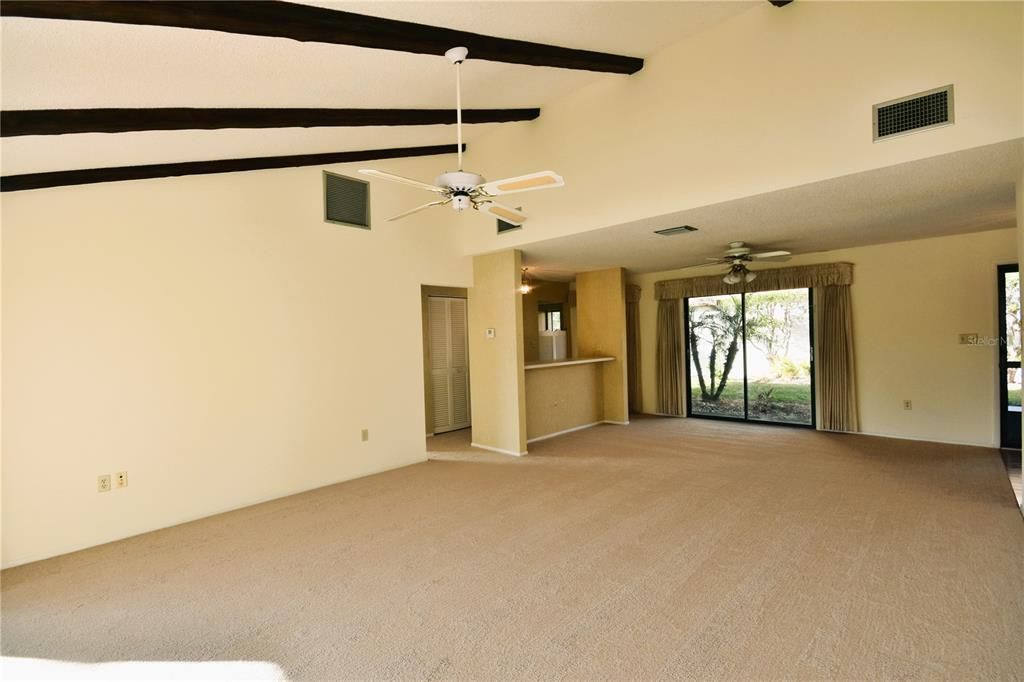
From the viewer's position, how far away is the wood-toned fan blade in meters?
2.79

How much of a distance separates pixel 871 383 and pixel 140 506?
7.91 metres

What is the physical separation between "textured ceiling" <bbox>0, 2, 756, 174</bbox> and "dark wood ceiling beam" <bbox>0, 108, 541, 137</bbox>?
0.06 meters

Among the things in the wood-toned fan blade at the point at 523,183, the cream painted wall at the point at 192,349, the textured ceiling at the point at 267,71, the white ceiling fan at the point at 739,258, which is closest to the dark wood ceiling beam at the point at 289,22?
the textured ceiling at the point at 267,71

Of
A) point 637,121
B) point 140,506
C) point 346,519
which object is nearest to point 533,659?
point 346,519

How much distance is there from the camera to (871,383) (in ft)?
20.2

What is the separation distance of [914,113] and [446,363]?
18.7 feet

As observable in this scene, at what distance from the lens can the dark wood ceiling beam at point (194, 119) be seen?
97.3 inches

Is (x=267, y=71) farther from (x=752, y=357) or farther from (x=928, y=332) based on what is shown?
(x=928, y=332)

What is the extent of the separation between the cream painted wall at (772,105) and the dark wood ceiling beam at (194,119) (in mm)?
1490

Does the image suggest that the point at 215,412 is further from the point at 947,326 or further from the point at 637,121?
the point at 947,326

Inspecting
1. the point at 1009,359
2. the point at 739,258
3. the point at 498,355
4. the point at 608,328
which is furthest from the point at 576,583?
the point at 1009,359

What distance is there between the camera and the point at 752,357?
7156 mm

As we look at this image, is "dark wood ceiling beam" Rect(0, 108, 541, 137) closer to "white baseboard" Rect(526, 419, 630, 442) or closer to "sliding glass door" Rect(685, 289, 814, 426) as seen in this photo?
"white baseboard" Rect(526, 419, 630, 442)

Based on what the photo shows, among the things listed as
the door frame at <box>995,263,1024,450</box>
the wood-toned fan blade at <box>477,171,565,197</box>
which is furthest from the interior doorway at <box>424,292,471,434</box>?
the door frame at <box>995,263,1024,450</box>
